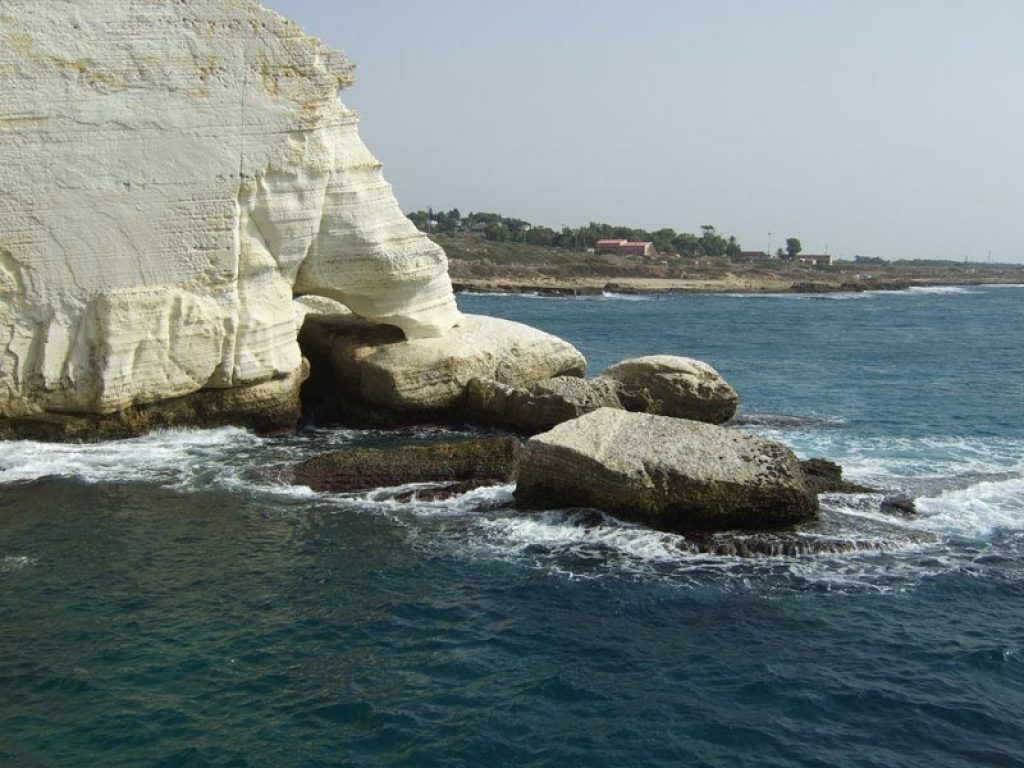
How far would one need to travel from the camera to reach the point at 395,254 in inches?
857

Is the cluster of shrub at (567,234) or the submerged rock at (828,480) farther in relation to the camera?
the cluster of shrub at (567,234)

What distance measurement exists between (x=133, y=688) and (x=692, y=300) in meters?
69.7

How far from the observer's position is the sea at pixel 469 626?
9602 mm

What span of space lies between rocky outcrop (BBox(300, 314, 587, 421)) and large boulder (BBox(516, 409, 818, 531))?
21.4ft

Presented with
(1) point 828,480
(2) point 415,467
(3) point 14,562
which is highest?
(1) point 828,480

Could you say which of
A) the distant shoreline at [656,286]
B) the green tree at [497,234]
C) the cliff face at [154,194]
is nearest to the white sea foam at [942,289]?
the distant shoreline at [656,286]

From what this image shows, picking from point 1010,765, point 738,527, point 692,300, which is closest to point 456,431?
point 738,527

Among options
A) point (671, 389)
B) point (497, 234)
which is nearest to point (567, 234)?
point (497, 234)

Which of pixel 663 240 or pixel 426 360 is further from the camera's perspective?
pixel 663 240

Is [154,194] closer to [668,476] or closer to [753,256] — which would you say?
[668,476]

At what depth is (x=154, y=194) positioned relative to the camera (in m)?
19.3

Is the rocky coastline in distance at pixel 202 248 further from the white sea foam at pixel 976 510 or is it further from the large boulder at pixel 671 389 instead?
the white sea foam at pixel 976 510

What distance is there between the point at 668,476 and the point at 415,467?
4.64 m

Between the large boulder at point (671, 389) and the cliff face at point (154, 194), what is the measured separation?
6.91 meters
